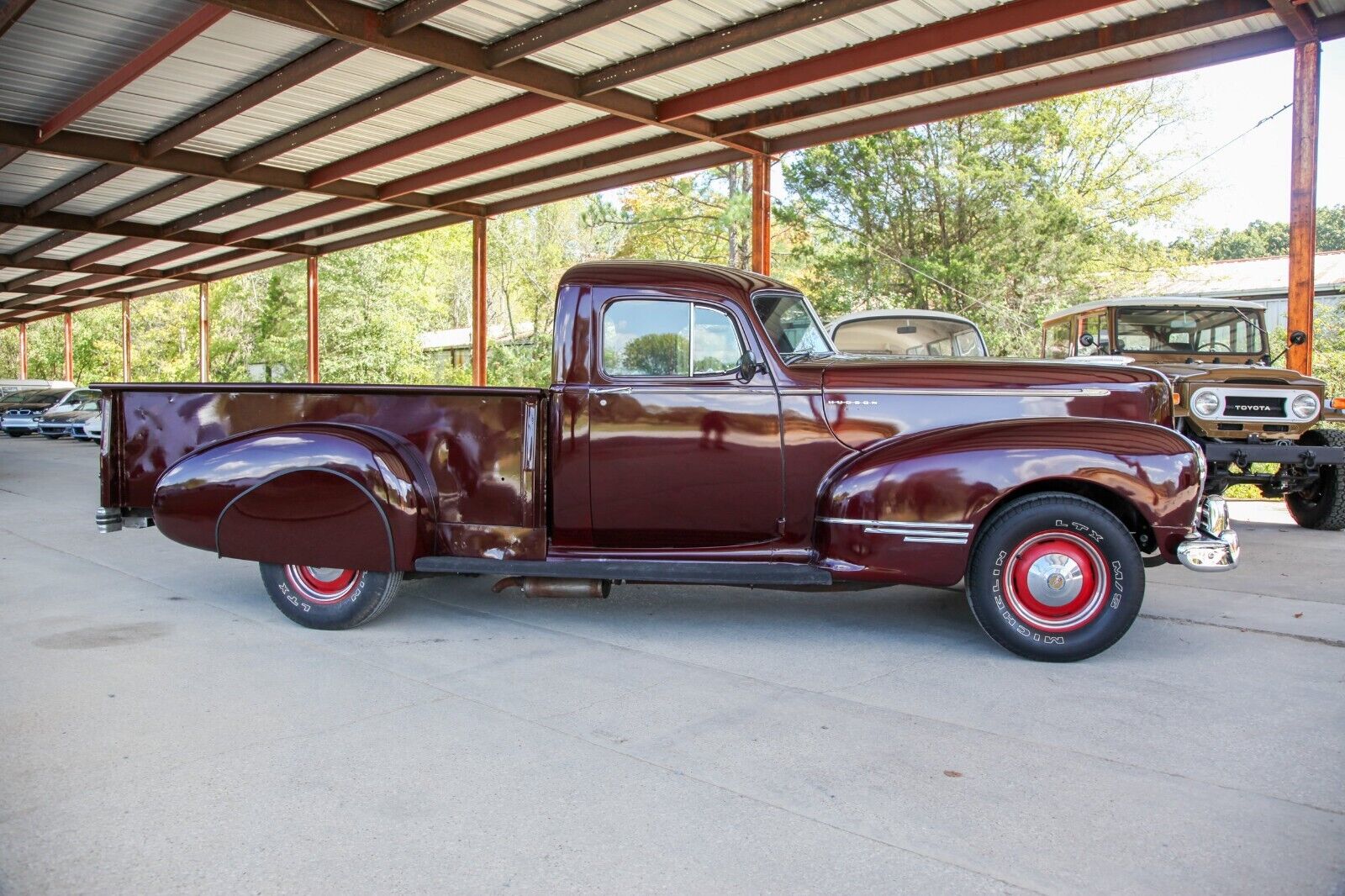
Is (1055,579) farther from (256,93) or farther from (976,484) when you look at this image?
(256,93)

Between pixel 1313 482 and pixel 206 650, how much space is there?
942 centimetres

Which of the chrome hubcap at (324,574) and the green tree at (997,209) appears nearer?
the chrome hubcap at (324,574)

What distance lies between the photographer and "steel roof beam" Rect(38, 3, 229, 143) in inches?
380

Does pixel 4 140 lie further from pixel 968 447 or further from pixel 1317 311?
pixel 1317 311

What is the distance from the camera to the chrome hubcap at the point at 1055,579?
466cm

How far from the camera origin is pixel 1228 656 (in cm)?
490

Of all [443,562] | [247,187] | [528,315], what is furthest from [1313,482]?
[528,315]

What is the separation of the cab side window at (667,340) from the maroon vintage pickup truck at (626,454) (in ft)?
0.03

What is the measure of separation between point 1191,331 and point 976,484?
6437 mm

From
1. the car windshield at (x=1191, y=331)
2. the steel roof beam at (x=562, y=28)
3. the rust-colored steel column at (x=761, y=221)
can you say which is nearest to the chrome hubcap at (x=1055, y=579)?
the car windshield at (x=1191, y=331)

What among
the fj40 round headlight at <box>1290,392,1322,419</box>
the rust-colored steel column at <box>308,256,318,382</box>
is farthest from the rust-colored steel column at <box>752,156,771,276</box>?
the rust-colored steel column at <box>308,256,318,382</box>

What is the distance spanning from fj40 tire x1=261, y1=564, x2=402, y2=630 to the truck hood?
2552 millimetres

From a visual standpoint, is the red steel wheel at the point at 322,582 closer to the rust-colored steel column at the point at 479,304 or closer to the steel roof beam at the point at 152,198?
the rust-colored steel column at the point at 479,304

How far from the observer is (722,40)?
10523 millimetres
